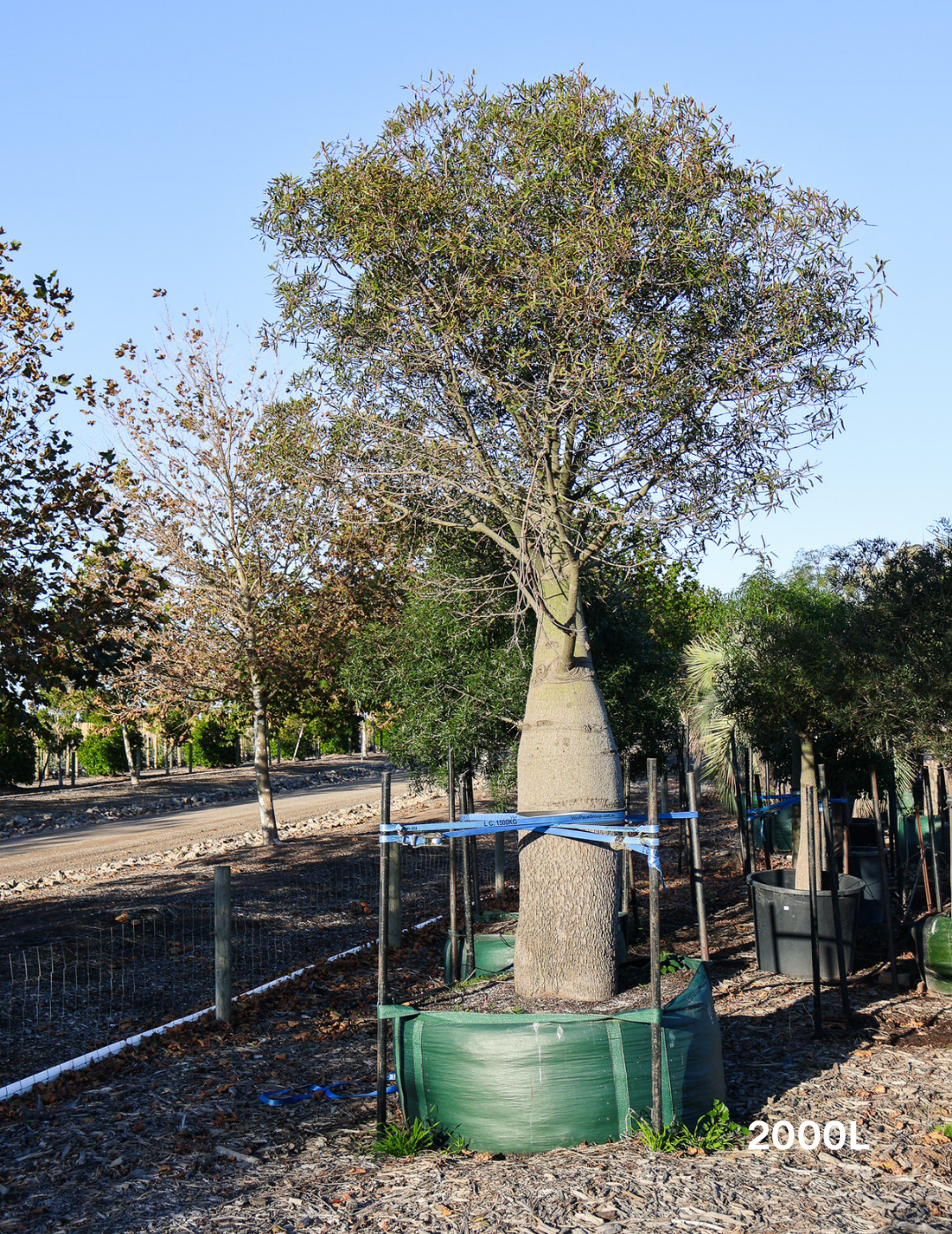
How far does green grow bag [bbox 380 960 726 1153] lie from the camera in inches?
192

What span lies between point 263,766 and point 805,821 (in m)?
11.4

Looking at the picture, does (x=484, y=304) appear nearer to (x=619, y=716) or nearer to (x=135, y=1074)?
(x=619, y=716)

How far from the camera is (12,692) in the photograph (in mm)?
9836

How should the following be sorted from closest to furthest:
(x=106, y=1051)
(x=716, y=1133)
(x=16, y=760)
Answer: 1. (x=716, y=1133)
2. (x=106, y=1051)
3. (x=16, y=760)

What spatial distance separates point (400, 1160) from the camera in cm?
486

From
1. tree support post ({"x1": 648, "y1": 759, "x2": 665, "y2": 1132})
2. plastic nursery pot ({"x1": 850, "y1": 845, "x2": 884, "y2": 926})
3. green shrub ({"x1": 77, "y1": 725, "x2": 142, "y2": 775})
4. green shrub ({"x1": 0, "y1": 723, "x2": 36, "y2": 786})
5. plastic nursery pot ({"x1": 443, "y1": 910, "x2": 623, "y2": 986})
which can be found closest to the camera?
tree support post ({"x1": 648, "y1": 759, "x2": 665, "y2": 1132})

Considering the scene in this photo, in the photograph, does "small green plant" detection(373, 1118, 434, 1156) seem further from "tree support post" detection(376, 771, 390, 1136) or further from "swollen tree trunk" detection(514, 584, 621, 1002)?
"swollen tree trunk" detection(514, 584, 621, 1002)

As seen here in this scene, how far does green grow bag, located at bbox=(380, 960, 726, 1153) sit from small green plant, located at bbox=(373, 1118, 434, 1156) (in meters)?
0.07

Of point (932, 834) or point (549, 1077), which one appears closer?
point (549, 1077)

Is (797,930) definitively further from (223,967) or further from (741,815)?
(223,967)

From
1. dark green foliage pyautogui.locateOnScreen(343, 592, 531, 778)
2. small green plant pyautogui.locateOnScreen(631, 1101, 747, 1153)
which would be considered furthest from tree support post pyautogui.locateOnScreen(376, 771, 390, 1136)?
dark green foliage pyautogui.locateOnScreen(343, 592, 531, 778)

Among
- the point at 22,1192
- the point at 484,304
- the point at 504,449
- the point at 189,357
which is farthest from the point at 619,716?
the point at 189,357

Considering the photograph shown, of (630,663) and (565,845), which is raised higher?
(630,663)

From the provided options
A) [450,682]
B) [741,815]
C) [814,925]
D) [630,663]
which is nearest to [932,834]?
[814,925]
